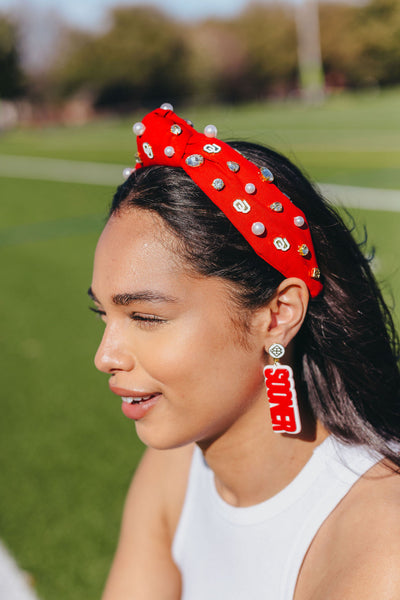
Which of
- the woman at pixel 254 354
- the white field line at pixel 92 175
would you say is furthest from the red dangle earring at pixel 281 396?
the white field line at pixel 92 175

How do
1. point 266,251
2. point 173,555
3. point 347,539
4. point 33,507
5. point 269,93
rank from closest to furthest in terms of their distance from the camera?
point 347,539 → point 266,251 → point 173,555 → point 33,507 → point 269,93

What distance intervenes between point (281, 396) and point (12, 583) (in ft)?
7.40

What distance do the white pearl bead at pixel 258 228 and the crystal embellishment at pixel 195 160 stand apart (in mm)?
211

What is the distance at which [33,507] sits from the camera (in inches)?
162

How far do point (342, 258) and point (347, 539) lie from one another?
2.40 feet

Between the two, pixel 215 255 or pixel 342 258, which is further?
pixel 342 258

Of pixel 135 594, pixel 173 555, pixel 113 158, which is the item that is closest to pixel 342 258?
pixel 173 555

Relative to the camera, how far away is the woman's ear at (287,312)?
1.78 meters

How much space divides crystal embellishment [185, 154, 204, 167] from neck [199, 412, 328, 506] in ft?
2.20

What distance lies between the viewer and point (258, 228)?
1.69 metres

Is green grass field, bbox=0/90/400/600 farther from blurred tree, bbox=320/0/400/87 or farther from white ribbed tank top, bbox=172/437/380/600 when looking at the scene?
blurred tree, bbox=320/0/400/87

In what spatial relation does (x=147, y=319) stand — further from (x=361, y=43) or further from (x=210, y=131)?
(x=361, y=43)

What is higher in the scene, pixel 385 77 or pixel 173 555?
pixel 385 77

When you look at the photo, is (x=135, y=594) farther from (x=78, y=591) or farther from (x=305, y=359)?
(x=78, y=591)
